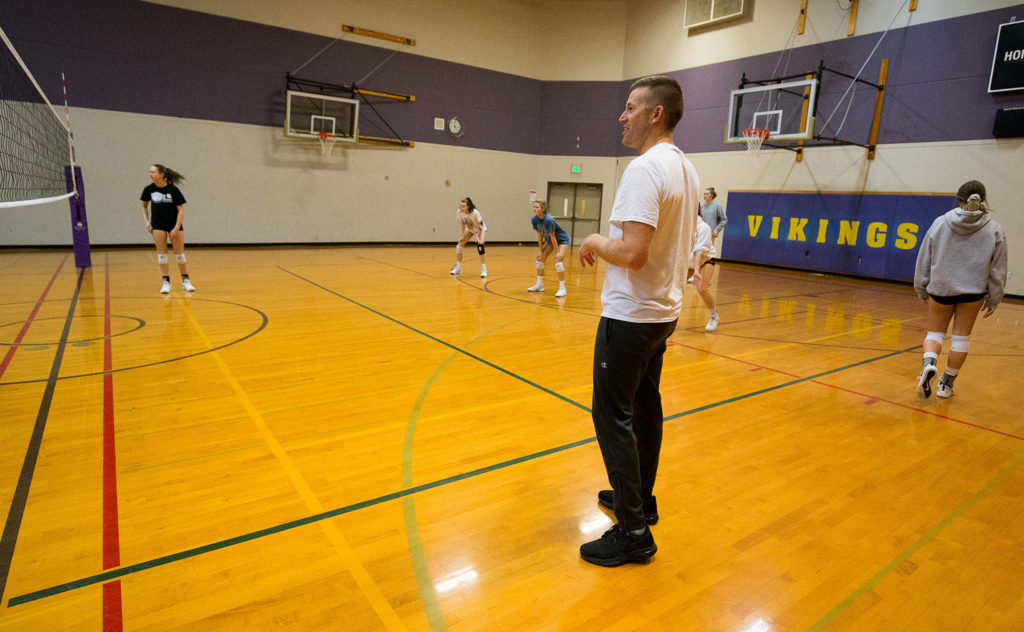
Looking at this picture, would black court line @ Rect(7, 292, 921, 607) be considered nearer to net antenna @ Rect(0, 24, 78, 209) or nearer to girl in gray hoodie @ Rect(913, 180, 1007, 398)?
girl in gray hoodie @ Rect(913, 180, 1007, 398)

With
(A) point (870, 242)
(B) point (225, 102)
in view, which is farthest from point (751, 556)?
(B) point (225, 102)

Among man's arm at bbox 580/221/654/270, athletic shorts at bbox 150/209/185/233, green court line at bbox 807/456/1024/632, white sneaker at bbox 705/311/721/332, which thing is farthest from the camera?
athletic shorts at bbox 150/209/185/233

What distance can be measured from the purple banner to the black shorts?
28.9 feet

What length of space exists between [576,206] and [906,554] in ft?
61.1

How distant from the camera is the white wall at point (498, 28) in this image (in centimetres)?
1535

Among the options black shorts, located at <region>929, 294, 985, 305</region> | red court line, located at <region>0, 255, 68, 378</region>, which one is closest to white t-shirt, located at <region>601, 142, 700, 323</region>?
black shorts, located at <region>929, 294, 985, 305</region>

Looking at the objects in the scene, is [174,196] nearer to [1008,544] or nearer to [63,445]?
[63,445]

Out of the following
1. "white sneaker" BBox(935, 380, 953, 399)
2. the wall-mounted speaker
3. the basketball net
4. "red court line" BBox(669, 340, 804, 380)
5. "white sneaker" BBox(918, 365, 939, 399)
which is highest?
the wall-mounted speaker

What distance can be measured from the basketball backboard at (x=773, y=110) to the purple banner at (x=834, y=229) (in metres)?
1.69

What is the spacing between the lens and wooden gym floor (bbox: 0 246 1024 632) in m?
2.01

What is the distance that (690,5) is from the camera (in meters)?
16.1

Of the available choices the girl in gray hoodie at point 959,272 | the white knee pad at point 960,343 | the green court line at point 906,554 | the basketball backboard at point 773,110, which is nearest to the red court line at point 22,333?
the green court line at point 906,554

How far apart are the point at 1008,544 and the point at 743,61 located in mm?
15624

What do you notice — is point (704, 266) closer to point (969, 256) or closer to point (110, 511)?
point (969, 256)
